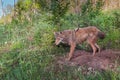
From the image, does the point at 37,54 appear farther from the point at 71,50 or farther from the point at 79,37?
the point at 79,37

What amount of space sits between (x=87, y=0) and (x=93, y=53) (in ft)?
8.70

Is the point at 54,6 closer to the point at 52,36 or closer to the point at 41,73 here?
the point at 52,36

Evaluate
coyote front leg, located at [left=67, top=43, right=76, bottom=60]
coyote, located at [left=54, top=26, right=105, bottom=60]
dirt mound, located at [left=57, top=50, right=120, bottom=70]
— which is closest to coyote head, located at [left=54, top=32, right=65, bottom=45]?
coyote, located at [left=54, top=26, right=105, bottom=60]

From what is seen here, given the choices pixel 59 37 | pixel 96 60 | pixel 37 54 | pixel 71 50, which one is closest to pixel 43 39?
pixel 37 54

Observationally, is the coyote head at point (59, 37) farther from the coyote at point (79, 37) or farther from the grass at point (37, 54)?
the grass at point (37, 54)

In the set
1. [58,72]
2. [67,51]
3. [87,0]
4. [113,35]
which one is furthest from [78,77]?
[87,0]

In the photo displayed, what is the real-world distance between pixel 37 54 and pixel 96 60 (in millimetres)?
1560

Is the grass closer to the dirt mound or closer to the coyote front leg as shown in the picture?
the dirt mound

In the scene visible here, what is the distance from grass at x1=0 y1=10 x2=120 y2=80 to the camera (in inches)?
349

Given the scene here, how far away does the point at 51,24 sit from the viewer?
34.5 feet

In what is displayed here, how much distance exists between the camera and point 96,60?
356 inches

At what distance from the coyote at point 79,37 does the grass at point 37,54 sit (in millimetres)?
513

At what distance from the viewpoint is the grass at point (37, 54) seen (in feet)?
29.1

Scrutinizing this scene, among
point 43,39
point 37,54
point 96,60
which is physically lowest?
point 96,60
